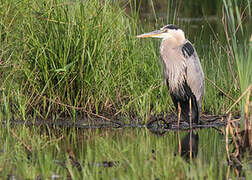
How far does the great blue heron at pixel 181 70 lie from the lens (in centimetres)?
682

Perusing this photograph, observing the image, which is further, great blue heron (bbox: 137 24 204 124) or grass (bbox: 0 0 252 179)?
great blue heron (bbox: 137 24 204 124)

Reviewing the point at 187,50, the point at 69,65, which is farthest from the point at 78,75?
the point at 187,50

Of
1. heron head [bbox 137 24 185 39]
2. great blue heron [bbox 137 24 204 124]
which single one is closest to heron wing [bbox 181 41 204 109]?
great blue heron [bbox 137 24 204 124]

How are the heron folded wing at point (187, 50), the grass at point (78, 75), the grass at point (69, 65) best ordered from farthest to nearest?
the heron folded wing at point (187, 50)
the grass at point (69, 65)
the grass at point (78, 75)

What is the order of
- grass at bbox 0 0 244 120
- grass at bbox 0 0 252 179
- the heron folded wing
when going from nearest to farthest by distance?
grass at bbox 0 0 252 179, grass at bbox 0 0 244 120, the heron folded wing

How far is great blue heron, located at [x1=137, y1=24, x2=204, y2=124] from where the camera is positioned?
22.4 ft

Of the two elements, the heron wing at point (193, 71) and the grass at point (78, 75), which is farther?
the heron wing at point (193, 71)

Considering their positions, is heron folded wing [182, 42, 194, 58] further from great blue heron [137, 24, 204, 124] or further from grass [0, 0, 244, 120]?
grass [0, 0, 244, 120]

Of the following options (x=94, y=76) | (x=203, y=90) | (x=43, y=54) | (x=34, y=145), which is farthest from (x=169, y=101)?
(x=34, y=145)

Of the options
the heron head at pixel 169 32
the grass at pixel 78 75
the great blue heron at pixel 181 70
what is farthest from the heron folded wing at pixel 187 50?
the grass at pixel 78 75

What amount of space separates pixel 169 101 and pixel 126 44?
94 centimetres

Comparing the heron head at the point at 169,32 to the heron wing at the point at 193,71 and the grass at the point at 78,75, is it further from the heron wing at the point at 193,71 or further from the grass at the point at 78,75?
the grass at the point at 78,75

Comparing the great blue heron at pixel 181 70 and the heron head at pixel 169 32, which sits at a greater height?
the heron head at pixel 169 32

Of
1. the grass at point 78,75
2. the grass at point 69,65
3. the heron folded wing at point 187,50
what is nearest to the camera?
the grass at point 78,75
